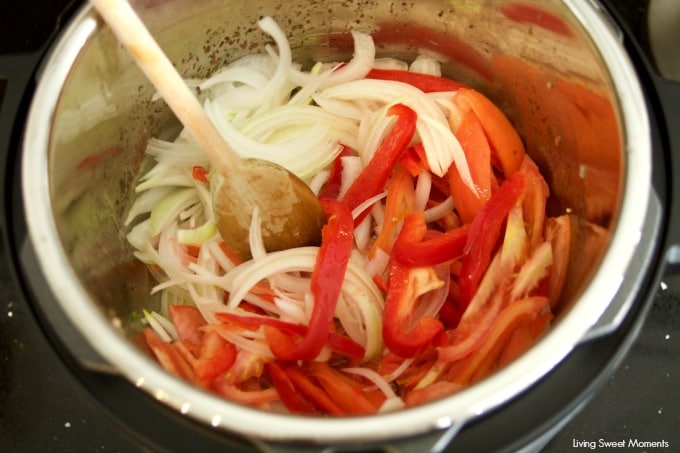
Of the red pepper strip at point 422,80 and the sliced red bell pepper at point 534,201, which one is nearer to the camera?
the sliced red bell pepper at point 534,201

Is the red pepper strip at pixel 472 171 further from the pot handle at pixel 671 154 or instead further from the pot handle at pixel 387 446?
the pot handle at pixel 387 446

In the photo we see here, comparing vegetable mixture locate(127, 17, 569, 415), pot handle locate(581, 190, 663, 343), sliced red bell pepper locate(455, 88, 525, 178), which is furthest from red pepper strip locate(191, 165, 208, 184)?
pot handle locate(581, 190, 663, 343)

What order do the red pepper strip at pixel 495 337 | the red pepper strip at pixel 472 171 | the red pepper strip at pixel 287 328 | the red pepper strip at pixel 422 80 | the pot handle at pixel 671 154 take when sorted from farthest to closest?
the red pepper strip at pixel 422 80 → the red pepper strip at pixel 472 171 → the red pepper strip at pixel 287 328 → the red pepper strip at pixel 495 337 → the pot handle at pixel 671 154

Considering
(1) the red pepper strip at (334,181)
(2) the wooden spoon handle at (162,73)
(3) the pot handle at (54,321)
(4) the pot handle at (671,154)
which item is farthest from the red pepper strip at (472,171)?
(3) the pot handle at (54,321)

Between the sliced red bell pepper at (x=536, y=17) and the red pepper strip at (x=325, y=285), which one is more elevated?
the sliced red bell pepper at (x=536, y=17)

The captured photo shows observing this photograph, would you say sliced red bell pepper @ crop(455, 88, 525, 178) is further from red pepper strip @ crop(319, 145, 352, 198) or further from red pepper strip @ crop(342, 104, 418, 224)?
red pepper strip @ crop(319, 145, 352, 198)

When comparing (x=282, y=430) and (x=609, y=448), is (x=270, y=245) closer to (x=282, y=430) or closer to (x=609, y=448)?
(x=282, y=430)

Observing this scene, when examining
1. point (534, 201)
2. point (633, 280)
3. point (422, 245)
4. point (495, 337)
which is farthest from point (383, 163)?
point (633, 280)
